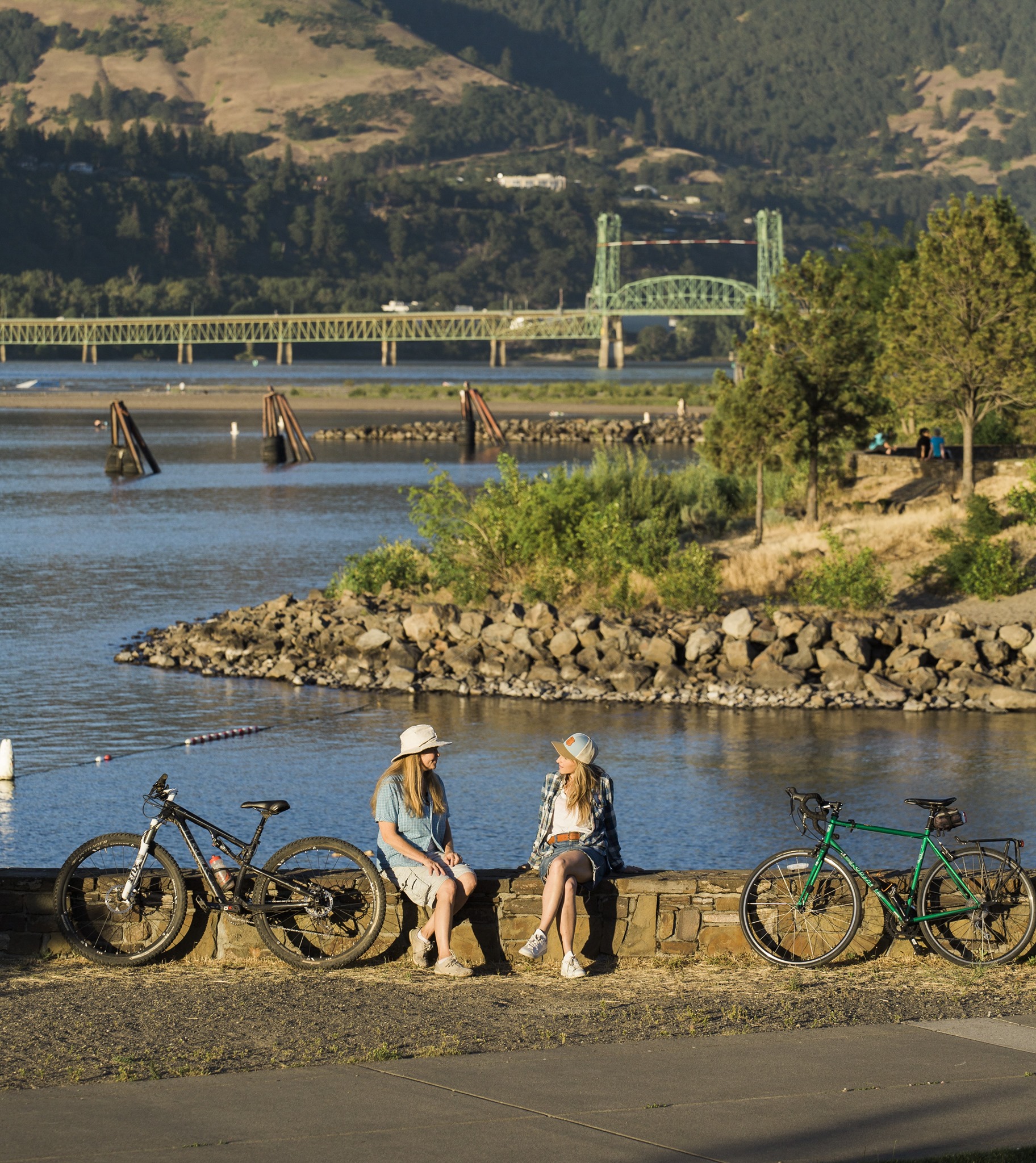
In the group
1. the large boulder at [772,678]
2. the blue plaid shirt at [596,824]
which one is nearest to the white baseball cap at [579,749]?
the blue plaid shirt at [596,824]

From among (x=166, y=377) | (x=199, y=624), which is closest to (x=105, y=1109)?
(x=199, y=624)

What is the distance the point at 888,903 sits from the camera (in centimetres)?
963

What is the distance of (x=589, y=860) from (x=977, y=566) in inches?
777

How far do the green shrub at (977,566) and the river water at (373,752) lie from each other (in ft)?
17.2

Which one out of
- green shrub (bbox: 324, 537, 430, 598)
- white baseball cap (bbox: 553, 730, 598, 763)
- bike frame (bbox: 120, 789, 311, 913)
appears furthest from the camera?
green shrub (bbox: 324, 537, 430, 598)

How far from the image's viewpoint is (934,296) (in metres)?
37.3

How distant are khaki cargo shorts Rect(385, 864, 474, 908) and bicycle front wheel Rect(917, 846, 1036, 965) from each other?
2.59m

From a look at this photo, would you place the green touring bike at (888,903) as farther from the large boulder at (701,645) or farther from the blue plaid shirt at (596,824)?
the large boulder at (701,645)

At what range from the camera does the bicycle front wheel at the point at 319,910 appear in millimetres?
9430

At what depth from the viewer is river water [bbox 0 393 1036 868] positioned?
17312 mm

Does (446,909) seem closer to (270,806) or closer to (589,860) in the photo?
(589,860)

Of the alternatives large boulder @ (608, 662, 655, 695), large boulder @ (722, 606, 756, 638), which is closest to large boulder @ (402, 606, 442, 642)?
large boulder @ (608, 662, 655, 695)

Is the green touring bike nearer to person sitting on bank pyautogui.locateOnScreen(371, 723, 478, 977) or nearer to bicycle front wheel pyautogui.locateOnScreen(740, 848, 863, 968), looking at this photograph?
bicycle front wheel pyautogui.locateOnScreen(740, 848, 863, 968)

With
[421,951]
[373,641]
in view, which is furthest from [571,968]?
[373,641]
